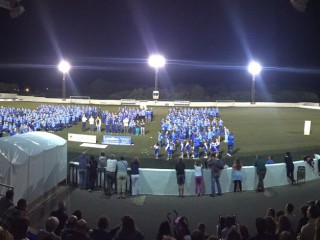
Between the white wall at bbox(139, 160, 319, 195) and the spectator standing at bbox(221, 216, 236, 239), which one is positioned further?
the white wall at bbox(139, 160, 319, 195)

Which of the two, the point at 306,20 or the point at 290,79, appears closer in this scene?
the point at 306,20

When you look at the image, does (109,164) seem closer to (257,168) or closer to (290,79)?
(257,168)

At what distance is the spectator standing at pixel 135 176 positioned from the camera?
12742 mm

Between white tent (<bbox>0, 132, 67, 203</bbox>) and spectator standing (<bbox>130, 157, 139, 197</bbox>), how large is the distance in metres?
2.77

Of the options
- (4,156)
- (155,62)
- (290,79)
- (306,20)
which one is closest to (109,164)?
(4,156)

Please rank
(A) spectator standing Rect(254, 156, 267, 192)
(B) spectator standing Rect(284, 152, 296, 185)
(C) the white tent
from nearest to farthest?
(C) the white tent
(A) spectator standing Rect(254, 156, 267, 192)
(B) spectator standing Rect(284, 152, 296, 185)

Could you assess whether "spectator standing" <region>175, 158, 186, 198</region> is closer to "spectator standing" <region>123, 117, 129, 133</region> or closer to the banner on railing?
the banner on railing

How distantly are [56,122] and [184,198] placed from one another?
18.2 m

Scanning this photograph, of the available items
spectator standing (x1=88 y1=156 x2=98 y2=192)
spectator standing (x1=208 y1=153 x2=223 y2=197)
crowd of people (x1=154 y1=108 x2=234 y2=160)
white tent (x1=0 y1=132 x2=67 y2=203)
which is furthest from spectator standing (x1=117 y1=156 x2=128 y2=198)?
crowd of people (x1=154 y1=108 x2=234 y2=160)

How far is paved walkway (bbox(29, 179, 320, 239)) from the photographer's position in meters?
10.5

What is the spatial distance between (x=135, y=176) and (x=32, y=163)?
354cm

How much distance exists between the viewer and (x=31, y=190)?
443 inches

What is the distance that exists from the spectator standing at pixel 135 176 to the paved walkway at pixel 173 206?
0.34 m

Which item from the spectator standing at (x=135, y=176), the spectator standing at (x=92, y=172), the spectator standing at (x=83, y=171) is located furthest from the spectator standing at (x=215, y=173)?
the spectator standing at (x=83, y=171)
